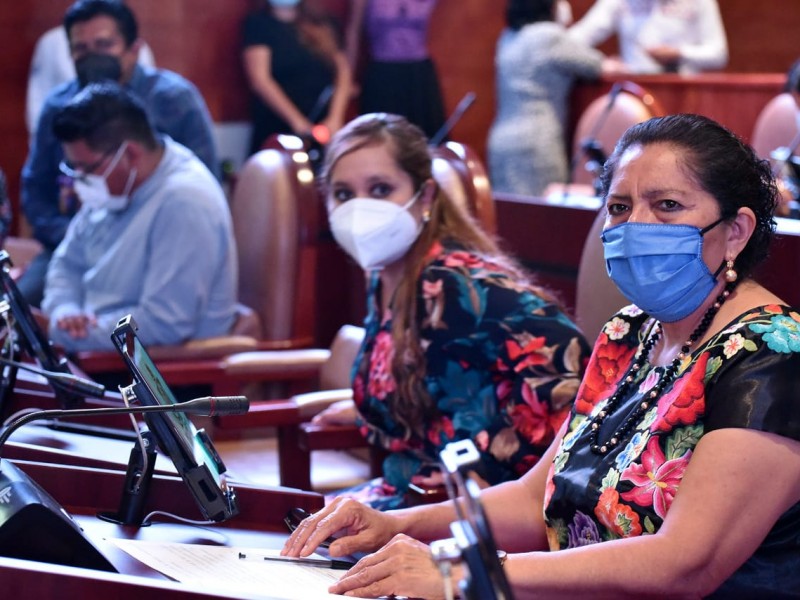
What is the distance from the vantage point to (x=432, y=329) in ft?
7.20

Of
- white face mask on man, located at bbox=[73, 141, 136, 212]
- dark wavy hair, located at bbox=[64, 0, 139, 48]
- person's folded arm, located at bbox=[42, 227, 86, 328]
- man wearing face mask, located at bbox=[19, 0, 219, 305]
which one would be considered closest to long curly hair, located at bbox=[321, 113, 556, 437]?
white face mask on man, located at bbox=[73, 141, 136, 212]

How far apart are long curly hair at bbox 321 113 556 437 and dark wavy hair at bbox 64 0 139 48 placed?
2.00 m

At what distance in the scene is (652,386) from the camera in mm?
1513

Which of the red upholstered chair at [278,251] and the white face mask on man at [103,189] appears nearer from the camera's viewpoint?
the white face mask on man at [103,189]

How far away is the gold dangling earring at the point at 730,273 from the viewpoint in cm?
148

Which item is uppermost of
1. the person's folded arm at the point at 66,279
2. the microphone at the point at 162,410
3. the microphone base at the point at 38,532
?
the microphone at the point at 162,410

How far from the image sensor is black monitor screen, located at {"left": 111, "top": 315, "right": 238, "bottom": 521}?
53.7 inches

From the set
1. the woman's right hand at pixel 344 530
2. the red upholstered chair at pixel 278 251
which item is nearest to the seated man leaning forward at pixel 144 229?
the red upholstered chair at pixel 278 251

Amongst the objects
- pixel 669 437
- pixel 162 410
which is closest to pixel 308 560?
pixel 162 410

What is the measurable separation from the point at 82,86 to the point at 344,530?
2.95 m

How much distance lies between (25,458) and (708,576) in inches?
35.1

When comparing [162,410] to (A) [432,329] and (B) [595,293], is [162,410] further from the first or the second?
(B) [595,293]

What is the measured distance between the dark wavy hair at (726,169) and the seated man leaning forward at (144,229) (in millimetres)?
1866

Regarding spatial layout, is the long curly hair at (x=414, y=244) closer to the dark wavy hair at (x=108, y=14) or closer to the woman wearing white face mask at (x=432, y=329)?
the woman wearing white face mask at (x=432, y=329)
